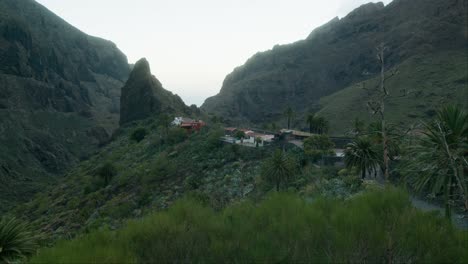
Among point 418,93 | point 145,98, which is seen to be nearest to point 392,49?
point 418,93

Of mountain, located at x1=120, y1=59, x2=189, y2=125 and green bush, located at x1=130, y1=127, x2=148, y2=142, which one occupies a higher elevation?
mountain, located at x1=120, y1=59, x2=189, y2=125

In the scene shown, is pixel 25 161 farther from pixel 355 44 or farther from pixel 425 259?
pixel 355 44

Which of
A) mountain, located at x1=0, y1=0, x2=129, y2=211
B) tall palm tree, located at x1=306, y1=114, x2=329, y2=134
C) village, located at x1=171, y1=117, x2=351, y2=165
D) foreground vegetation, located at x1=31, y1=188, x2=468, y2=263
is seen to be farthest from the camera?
mountain, located at x1=0, y1=0, x2=129, y2=211

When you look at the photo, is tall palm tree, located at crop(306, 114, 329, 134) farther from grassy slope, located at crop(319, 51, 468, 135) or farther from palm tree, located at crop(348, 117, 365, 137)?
grassy slope, located at crop(319, 51, 468, 135)

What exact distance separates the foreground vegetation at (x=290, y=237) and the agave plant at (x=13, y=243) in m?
7.22

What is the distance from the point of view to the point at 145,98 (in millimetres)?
127500

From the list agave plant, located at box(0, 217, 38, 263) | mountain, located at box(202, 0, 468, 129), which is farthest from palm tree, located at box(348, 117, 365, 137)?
mountain, located at box(202, 0, 468, 129)

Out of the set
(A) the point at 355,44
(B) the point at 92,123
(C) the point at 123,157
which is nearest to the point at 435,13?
(A) the point at 355,44

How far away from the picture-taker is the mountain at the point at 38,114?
110625mm

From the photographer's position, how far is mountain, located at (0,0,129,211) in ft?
363

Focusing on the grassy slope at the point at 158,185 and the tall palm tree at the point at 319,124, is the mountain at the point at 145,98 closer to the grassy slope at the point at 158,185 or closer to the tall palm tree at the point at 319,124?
the grassy slope at the point at 158,185

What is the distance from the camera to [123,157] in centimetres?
8662

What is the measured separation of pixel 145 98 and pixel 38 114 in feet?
160

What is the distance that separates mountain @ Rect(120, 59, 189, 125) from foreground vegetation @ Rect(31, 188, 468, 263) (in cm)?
10880
